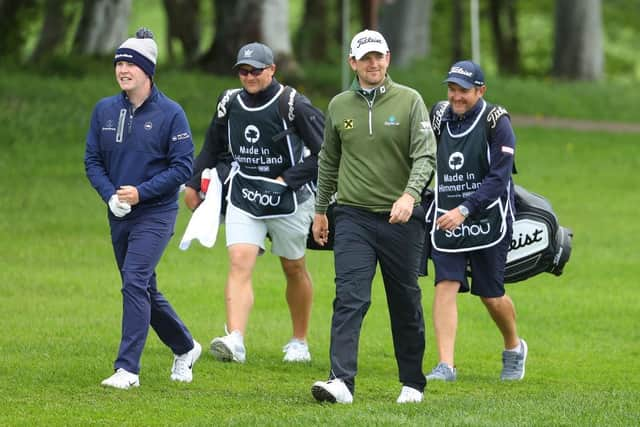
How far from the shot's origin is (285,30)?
101ft

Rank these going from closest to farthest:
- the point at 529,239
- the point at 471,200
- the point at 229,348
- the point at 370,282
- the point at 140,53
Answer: the point at 370,282, the point at 140,53, the point at 471,200, the point at 229,348, the point at 529,239

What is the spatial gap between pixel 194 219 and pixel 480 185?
203cm

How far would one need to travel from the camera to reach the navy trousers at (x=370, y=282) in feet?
27.6

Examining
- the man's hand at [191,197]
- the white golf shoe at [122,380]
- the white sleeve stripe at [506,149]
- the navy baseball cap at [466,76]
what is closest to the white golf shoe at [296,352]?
the man's hand at [191,197]

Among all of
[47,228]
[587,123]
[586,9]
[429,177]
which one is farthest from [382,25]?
[429,177]

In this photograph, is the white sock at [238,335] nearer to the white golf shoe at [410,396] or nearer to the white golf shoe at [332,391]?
the white golf shoe at [410,396]

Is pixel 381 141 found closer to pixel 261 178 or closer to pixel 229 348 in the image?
pixel 261 178

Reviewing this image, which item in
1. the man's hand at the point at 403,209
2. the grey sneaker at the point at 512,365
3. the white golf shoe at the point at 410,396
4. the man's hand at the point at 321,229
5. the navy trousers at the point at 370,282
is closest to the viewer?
the man's hand at the point at 403,209

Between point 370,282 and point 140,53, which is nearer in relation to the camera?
point 370,282

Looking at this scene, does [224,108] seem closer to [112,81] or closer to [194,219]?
[194,219]

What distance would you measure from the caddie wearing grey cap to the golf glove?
1.61 meters

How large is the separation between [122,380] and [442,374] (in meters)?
2.23

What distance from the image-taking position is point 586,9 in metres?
39.9

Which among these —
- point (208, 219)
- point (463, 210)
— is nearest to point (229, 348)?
point (208, 219)
